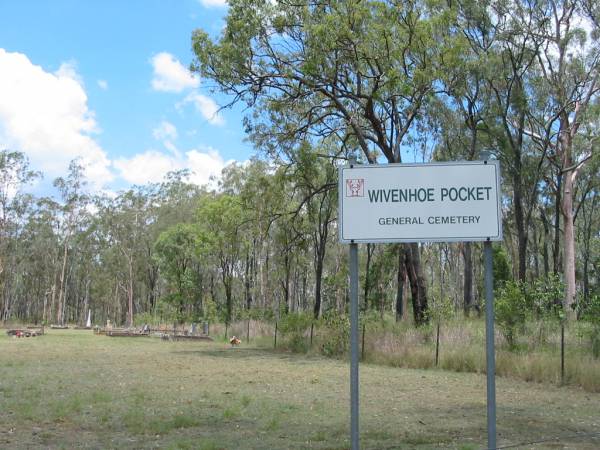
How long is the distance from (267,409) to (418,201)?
515 cm

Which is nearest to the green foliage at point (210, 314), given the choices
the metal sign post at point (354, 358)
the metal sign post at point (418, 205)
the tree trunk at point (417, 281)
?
the tree trunk at point (417, 281)

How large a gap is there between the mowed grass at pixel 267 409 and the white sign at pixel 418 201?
2650 millimetres

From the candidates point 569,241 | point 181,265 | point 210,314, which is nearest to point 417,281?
point 569,241

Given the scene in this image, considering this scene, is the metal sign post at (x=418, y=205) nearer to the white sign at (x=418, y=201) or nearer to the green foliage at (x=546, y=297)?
the white sign at (x=418, y=201)

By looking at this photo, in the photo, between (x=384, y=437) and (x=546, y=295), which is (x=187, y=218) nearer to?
(x=546, y=295)

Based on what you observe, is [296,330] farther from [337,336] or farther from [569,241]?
[569,241]

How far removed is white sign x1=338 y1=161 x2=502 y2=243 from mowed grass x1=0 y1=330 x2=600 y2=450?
2650mm

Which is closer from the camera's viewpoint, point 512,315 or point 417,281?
point 512,315

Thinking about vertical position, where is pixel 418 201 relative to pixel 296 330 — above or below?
above

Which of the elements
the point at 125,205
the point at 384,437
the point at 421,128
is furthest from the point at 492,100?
the point at 125,205

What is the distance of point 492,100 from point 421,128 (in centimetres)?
650

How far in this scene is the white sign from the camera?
15.7 ft

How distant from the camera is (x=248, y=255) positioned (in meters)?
47.1

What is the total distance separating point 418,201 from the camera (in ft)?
15.9
